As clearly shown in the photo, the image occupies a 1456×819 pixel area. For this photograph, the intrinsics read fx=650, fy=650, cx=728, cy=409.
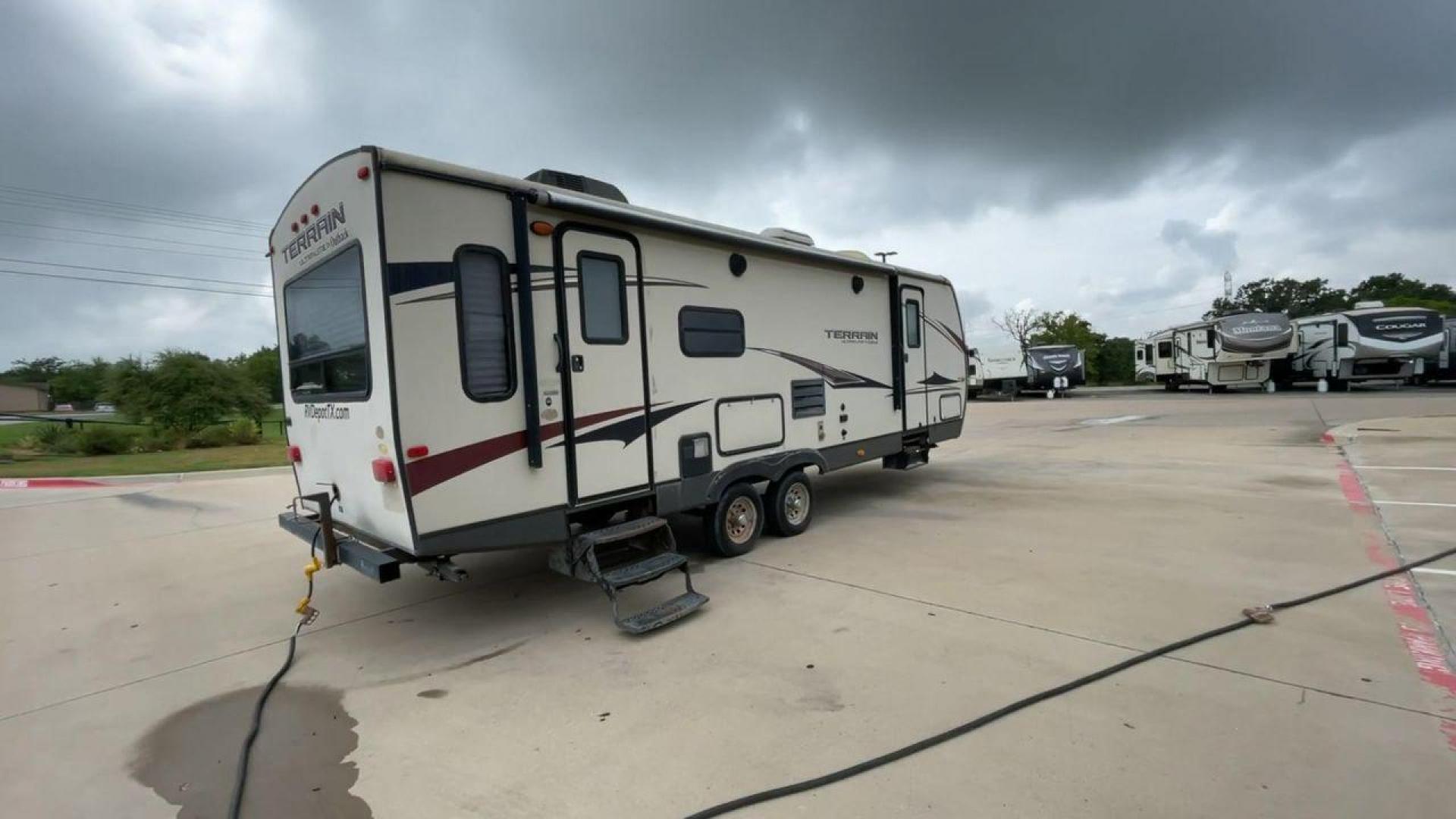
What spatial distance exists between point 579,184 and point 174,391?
19.9 meters

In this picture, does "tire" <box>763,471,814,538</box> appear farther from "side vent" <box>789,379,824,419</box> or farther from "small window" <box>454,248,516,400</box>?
"small window" <box>454,248,516,400</box>

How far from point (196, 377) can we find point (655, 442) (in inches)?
796

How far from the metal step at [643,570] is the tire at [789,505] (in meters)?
1.78

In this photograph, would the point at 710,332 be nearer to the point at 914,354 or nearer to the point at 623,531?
the point at 623,531

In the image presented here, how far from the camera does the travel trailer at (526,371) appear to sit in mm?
3709

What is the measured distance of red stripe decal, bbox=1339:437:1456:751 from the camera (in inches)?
123

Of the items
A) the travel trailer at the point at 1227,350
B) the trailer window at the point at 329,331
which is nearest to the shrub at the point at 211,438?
the trailer window at the point at 329,331

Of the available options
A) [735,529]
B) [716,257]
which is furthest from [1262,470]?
[716,257]

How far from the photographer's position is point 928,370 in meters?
8.42

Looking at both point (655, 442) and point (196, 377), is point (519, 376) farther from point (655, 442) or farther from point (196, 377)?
point (196, 377)

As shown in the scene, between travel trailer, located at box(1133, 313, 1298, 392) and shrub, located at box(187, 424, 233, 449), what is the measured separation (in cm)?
3551

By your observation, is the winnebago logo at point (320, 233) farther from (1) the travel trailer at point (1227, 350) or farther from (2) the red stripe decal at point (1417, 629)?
(1) the travel trailer at point (1227, 350)

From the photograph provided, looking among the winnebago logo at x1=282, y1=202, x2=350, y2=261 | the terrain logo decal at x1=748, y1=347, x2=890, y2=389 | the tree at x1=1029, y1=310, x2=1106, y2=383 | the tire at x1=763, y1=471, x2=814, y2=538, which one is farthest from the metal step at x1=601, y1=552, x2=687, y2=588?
the tree at x1=1029, y1=310, x2=1106, y2=383

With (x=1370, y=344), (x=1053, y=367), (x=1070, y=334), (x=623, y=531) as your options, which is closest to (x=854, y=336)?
(x=623, y=531)
